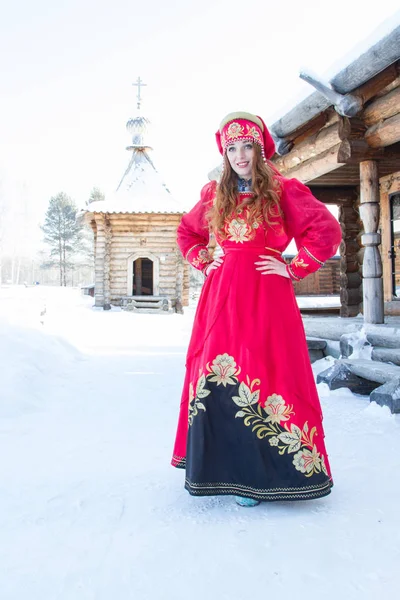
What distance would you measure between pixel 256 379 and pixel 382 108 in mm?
3724

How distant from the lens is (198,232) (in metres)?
2.34

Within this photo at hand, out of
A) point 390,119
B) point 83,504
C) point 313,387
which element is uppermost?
point 390,119

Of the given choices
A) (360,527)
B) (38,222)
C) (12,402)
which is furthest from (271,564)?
(38,222)

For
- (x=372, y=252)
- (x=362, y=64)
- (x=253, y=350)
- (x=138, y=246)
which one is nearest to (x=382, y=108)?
(x=362, y=64)

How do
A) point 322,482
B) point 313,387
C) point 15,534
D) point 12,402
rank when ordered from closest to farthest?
1. point 15,534
2. point 322,482
3. point 313,387
4. point 12,402

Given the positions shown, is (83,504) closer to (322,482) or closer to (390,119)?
(322,482)

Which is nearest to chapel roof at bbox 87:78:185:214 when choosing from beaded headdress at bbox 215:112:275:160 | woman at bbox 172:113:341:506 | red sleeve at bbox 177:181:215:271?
red sleeve at bbox 177:181:215:271

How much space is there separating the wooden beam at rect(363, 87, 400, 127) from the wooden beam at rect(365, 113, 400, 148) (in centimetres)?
6

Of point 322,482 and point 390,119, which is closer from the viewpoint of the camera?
point 322,482

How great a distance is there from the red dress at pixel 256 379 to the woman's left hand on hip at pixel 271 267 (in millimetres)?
28

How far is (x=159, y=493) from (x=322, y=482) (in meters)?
0.75

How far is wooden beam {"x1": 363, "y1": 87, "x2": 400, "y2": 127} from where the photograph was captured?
4277 millimetres

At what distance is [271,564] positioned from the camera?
1.47m

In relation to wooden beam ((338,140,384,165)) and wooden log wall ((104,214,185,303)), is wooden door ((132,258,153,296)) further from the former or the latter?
wooden beam ((338,140,384,165))
